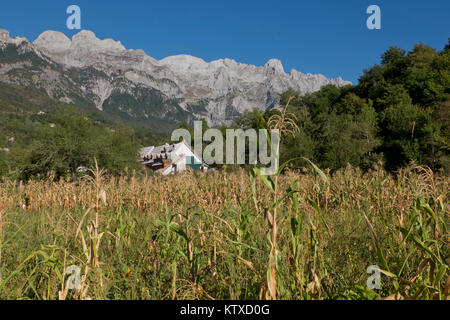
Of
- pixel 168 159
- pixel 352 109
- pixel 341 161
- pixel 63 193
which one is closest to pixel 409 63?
pixel 352 109

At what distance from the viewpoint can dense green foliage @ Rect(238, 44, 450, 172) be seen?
31125mm

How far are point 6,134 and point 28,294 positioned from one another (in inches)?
4518

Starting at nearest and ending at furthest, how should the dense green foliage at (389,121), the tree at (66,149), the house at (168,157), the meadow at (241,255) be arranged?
the meadow at (241,255) < the tree at (66,149) < the dense green foliage at (389,121) < the house at (168,157)

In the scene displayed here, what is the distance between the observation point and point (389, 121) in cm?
4403

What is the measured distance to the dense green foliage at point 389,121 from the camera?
102 ft

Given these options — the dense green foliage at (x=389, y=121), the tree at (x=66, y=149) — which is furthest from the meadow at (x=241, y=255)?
the dense green foliage at (x=389, y=121)

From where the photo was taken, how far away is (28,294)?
2623 mm

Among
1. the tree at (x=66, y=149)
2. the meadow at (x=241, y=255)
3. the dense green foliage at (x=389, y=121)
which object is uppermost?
the dense green foliage at (x=389, y=121)

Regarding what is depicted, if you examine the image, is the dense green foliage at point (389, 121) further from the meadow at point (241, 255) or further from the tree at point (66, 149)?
the meadow at point (241, 255)

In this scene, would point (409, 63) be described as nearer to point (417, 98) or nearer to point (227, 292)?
point (417, 98)

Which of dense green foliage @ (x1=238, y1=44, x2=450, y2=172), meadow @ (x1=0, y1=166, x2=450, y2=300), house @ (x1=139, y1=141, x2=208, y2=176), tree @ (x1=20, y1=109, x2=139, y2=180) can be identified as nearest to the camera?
meadow @ (x1=0, y1=166, x2=450, y2=300)

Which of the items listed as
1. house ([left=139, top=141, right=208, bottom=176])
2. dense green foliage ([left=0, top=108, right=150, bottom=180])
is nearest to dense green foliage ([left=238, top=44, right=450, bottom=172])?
dense green foliage ([left=0, top=108, right=150, bottom=180])

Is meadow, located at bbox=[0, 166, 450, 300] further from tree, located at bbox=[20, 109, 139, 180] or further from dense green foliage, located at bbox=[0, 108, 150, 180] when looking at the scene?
tree, located at bbox=[20, 109, 139, 180]
